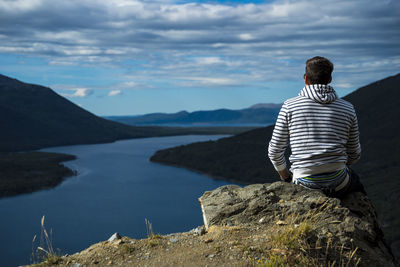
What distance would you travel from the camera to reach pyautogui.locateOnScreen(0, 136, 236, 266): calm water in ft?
226

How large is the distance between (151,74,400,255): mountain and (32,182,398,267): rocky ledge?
73.0 metres

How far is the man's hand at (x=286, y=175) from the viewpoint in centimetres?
583

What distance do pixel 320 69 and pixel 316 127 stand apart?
0.77 m

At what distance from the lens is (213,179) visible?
130 meters

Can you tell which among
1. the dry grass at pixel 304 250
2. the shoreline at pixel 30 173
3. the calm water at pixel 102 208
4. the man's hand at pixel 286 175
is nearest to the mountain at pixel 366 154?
the calm water at pixel 102 208

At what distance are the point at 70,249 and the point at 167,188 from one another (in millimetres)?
45831

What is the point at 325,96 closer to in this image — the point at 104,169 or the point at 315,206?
the point at 315,206

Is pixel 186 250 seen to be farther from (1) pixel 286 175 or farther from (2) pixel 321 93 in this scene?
(2) pixel 321 93

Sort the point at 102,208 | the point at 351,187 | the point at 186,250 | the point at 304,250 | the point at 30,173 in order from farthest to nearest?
1. the point at 30,173
2. the point at 102,208
3. the point at 351,187
4. the point at 186,250
5. the point at 304,250

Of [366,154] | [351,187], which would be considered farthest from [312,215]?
[366,154]

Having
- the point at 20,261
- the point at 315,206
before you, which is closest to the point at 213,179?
the point at 20,261

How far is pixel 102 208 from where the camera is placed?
3482 inches

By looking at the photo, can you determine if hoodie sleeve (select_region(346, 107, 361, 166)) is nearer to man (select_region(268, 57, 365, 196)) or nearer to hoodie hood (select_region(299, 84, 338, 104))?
man (select_region(268, 57, 365, 196))

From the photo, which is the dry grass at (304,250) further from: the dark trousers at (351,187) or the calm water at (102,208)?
the calm water at (102,208)
